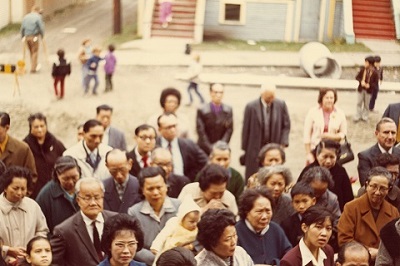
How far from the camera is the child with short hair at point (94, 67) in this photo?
42.9 ft

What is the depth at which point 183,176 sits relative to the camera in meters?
7.86

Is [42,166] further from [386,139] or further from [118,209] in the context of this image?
[386,139]

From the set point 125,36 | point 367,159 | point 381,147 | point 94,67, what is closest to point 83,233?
point 367,159

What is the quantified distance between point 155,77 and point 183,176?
607 cm

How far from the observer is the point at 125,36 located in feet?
48.2

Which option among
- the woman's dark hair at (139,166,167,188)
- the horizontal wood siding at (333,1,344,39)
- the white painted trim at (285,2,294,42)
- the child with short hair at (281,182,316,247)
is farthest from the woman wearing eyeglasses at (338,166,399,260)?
the white painted trim at (285,2,294,42)

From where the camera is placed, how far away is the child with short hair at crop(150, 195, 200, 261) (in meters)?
A: 6.33

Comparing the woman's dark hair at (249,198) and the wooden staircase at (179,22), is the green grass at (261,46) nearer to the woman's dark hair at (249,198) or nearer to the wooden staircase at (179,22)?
the wooden staircase at (179,22)

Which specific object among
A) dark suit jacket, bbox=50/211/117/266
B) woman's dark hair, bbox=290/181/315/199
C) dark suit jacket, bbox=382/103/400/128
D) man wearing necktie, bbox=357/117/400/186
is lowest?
dark suit jacket, bbox=50/211/117/266

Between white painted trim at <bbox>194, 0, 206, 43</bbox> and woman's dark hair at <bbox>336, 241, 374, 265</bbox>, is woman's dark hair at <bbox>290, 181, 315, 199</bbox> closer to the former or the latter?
woman's dark hair at <bbox>336, 241, 374, 265</bbox>

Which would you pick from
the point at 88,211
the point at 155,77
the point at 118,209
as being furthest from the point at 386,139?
the point at 155,77

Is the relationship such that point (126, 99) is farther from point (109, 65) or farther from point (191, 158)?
point (191, 158)

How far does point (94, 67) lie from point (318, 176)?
6.66 meters

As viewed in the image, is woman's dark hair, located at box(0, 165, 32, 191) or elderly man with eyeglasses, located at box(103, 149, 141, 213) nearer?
woman's dark hair, located at box(0, 165, 32, 191)
